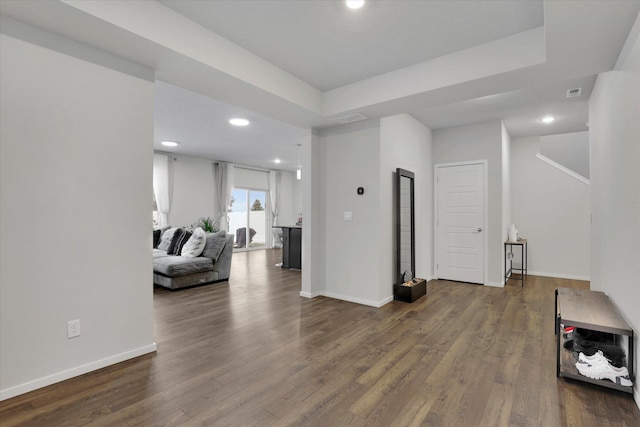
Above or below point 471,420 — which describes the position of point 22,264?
above

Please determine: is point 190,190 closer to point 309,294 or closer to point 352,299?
point 309,294

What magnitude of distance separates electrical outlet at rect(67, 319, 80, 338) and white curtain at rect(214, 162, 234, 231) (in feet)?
22.8

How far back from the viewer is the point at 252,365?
246 cm

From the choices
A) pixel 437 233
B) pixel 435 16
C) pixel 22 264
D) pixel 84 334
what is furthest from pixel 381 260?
pixel 22 264

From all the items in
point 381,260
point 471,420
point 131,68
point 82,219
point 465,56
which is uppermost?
point 465,56

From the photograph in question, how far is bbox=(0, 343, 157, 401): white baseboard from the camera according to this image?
1.98 meters

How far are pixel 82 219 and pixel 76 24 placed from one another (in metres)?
1.28

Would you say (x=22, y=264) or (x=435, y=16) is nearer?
(x=22, y=264)

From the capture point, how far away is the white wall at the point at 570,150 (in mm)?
7195

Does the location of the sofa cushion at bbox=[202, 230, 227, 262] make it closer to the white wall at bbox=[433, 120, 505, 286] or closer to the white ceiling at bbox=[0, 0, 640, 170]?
the white ceiling at bbox=[0, 0, 640, 170]

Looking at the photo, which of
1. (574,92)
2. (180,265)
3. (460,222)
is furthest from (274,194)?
(574,92)

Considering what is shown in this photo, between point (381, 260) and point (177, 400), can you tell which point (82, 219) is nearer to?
point (177, 400)

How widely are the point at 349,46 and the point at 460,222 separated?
12.3 ft

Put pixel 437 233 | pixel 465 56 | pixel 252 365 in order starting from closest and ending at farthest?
pixel 252 365 < pixel 465 56 < pixel 437 233
